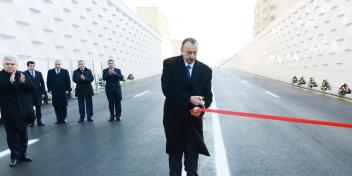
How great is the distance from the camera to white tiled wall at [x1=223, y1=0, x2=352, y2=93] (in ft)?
50.4

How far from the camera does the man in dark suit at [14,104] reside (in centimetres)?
446

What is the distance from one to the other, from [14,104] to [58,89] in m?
3.50

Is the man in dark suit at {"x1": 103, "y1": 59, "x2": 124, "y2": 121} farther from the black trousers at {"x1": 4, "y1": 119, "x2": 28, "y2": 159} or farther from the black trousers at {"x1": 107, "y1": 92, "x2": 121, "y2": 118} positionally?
the black trousers at {"x1": 4, "y1": 119, "x2": 28, "y2": 159}

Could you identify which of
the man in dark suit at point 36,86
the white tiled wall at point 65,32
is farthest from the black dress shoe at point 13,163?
the white tiled wall at point 65,32

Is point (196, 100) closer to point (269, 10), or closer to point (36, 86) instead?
point (36, 86)

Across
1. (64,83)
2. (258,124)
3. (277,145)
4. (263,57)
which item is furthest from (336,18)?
(263,57)

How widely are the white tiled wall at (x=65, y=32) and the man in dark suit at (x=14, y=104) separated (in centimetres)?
783

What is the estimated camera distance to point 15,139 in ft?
15.1

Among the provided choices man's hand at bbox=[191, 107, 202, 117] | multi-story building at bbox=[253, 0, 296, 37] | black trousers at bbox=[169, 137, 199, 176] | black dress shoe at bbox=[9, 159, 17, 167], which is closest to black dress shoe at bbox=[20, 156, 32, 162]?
black dress shoe at bbox=[9, 159, 17, 167]

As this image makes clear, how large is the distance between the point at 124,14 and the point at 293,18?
71.4ft

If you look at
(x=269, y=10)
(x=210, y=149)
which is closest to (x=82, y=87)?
(x=210, y=149)

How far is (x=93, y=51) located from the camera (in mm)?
23219

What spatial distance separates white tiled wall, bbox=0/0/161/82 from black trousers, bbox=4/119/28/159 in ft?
25.9

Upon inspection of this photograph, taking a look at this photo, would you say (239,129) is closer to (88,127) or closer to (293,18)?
(88,127)
